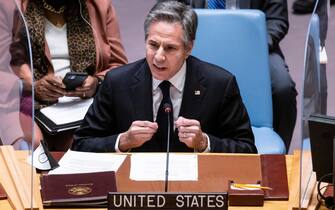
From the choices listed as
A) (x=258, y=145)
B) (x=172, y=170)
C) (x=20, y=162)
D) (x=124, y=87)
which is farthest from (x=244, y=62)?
(x=20, y=162)

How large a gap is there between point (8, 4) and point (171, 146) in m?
1.06

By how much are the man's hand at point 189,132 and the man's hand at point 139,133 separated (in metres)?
0.09

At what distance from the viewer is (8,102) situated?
302 centimetres

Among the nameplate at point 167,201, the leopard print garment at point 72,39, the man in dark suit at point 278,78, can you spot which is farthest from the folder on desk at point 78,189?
the man in dark suit at point 278,78

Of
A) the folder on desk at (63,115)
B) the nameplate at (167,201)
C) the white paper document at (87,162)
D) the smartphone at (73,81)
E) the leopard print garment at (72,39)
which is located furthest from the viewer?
the leopard print garment at (72,39)

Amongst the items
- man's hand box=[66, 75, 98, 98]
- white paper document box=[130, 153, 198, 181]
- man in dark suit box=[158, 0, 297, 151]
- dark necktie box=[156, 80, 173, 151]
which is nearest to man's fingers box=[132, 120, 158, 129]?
white paper document box=[130, 153, 198, 181]

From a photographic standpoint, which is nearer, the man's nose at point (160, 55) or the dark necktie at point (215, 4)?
the man's nose at point (160, 55)

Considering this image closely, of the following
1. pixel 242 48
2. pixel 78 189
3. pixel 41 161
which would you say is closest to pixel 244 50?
pixel 242 48

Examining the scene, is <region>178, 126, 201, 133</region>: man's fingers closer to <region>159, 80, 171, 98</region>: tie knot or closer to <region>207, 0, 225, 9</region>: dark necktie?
<region>159, 80, 171, 98</region>: tie knot

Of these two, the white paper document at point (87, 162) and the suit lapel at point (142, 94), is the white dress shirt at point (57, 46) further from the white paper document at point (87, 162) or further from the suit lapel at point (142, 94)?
the white paper document at point (87, 162)

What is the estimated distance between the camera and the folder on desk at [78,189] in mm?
2533

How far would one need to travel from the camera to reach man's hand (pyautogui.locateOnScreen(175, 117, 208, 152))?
2814 millimetres

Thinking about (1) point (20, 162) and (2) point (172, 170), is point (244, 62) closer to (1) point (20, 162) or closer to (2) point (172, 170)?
(2) point (172, 170)

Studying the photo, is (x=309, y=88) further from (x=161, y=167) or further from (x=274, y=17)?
(x=274, y=17)
